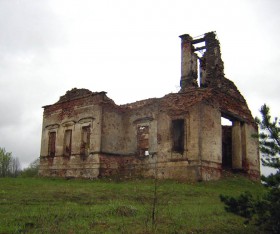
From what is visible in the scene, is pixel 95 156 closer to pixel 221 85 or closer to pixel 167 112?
pixel 167 112

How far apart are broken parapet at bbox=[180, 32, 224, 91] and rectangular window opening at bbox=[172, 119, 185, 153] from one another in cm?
251

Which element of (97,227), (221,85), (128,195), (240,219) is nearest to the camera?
(97,227)

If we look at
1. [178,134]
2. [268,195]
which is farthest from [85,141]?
[268,195]

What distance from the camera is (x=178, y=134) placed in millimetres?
20344

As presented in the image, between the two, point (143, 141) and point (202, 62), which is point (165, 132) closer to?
point (143, 141)

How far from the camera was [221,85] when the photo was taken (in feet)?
71.5

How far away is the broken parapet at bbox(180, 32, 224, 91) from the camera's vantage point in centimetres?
2189

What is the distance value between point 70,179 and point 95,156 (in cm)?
236

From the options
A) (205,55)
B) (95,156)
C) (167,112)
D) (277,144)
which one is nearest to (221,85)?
(205,55)

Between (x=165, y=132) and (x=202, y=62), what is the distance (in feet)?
21.3

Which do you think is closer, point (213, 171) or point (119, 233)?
point (119, 233)

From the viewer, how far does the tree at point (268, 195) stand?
6.82m

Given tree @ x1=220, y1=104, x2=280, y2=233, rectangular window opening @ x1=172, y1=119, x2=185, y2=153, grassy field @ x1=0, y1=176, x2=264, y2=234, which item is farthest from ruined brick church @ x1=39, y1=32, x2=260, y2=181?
tree @ x1=220, y1=104, x2=280, y2=233

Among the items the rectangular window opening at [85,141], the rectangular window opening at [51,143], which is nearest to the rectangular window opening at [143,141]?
the rectangular window opening at [85,141]
